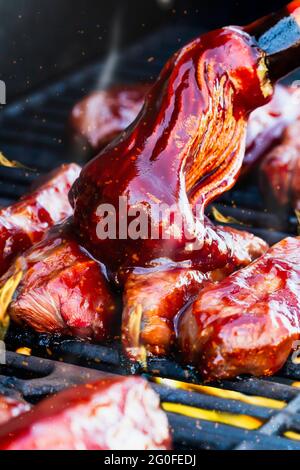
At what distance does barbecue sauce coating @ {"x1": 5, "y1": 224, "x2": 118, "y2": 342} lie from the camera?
8.43 ft

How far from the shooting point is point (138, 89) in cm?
420

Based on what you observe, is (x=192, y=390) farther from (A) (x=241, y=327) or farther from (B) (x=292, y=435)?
(B) (x=292, y=435)

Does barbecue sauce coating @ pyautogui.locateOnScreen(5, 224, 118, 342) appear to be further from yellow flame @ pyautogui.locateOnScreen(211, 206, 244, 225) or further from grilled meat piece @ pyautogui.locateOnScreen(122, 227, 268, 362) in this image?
yellow flame @ pyautogui.locateOnScreen(211, 206, 244, 225)

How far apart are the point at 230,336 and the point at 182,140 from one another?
2.19 feet

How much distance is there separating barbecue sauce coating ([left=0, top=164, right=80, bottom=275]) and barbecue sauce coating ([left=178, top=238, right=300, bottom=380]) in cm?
75

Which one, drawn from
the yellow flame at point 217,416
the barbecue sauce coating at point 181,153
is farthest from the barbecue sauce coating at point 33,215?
the yellow flame at point 217,416

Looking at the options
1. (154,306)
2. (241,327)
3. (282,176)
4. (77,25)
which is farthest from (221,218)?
(77,25)

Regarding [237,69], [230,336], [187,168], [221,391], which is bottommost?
[221,391]

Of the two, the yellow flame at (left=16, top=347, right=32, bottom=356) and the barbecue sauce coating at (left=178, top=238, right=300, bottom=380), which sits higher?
the barbecue sauce coating at (left=178, top=238, right=300, bottom=380)

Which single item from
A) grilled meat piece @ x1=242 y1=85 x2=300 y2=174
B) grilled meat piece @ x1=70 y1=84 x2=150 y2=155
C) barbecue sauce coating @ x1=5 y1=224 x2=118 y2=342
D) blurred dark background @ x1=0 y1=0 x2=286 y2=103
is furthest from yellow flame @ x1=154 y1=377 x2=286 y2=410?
blurred dark background @ x1=0 y1=0 x2=286 y2=103

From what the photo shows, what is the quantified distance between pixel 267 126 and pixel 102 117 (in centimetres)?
81

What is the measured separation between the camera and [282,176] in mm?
3633
